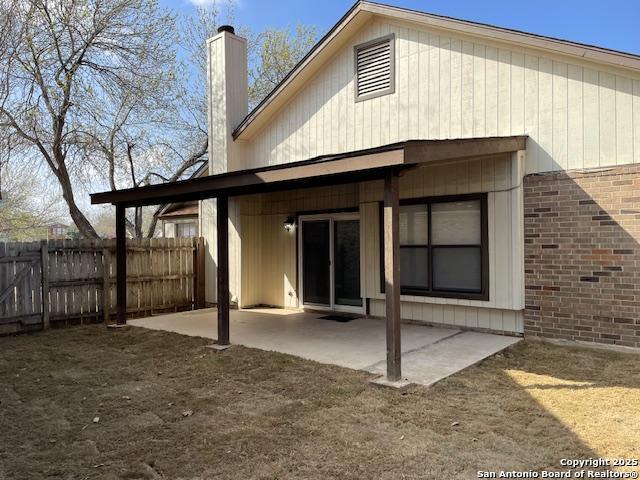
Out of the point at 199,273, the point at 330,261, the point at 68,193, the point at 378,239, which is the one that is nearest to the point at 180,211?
the point at 68,193

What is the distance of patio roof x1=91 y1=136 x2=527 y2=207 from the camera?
484 centimetres

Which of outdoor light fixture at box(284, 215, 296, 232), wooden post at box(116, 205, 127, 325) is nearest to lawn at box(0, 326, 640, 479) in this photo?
wooden post at box(116, 205, 127, 325)

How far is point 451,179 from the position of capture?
755cm

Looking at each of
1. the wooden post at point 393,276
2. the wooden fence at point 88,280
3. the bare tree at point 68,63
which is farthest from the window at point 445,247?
the bare tree at point 68,63

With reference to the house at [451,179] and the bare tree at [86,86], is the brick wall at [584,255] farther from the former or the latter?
the bare tree at [86,86]

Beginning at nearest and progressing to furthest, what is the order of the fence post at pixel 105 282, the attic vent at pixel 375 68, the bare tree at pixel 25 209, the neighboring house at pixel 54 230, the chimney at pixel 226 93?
the attic vent at pixel 375 68
the fence post at pixel 105 282
the chimney at pixel 226 93
the bare tree at pixel 25 209
the neighboring house at pixel 54 230

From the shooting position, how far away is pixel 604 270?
6227mm

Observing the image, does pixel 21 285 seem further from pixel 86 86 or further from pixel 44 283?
pixel 86 86

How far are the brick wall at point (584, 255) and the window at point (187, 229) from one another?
9.70 meters

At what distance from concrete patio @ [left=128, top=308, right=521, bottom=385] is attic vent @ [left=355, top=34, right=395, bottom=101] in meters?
4.17

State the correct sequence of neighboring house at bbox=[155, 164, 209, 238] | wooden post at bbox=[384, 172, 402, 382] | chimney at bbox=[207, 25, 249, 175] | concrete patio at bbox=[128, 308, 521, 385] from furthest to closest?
neighboring house at bbox=[155, 164, 209, 238]
chimney at bbox=[207, 25, 249, 175]
concrete patio at bbox=[128, 308, 521, 385]
wooden post at bbox=[384, 172, 402, 382]

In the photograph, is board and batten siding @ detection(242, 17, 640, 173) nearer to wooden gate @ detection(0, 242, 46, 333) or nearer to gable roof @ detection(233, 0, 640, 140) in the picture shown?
gable roof @ detection(233, 0, 640, 140)

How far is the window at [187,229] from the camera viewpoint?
45.7 ft

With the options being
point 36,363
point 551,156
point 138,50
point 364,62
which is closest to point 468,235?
point 551,156
